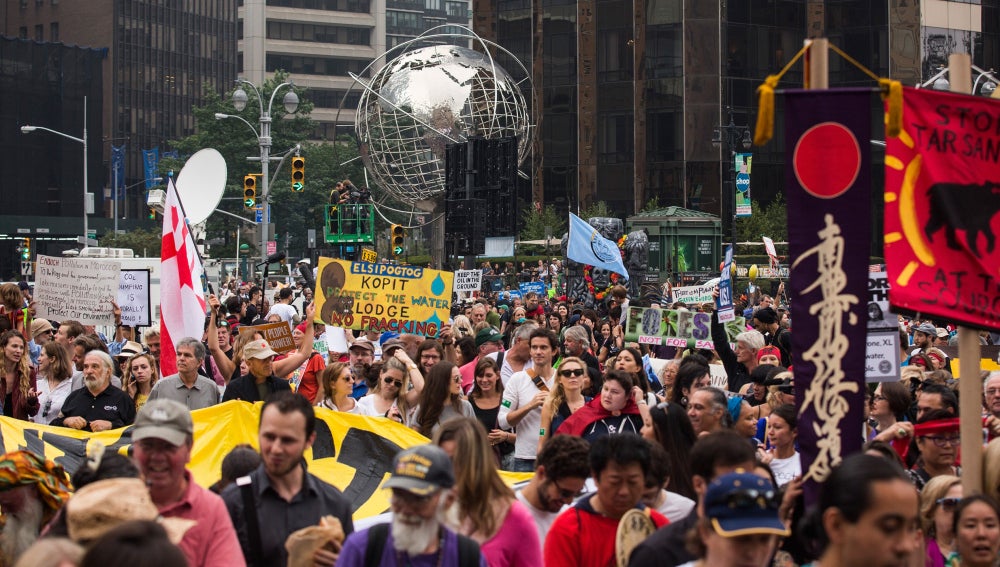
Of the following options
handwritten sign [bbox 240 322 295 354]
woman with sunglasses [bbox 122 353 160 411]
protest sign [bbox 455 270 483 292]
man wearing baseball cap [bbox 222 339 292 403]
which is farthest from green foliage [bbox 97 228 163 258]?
man wearing baseball cap [bbox 222 339 292 403]

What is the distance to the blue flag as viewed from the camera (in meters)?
22.6

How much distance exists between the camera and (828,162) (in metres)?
5.49

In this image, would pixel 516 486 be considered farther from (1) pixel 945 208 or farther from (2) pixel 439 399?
(1) pixel 945 208

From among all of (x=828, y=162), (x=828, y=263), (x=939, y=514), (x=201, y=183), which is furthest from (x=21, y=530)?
(x=201, y=183)

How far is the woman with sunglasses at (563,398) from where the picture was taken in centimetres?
909

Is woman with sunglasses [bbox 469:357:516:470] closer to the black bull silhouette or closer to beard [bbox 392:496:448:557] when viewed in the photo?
the black bull silhouette

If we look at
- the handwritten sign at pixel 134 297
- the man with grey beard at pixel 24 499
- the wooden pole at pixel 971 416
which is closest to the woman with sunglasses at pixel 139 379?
the handwritten sign at pixel 134 297

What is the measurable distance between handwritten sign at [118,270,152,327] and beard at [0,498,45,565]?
1075cm

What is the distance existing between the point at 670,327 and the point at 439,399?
5.67 m

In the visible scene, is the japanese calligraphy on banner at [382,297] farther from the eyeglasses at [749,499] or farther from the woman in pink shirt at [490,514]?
the eyeglasses at [749,499]

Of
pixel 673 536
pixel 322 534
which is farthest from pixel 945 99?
pixel 322 534

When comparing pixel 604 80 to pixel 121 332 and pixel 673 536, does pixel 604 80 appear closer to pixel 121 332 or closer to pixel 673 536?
pixel 121 332

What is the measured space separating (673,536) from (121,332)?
13.2 m

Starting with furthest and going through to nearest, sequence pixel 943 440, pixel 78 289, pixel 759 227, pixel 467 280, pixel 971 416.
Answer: pixel 759 227 → pixel 467 280 → pixel 78 289 → pixel 943 440 → pixel 971 416
